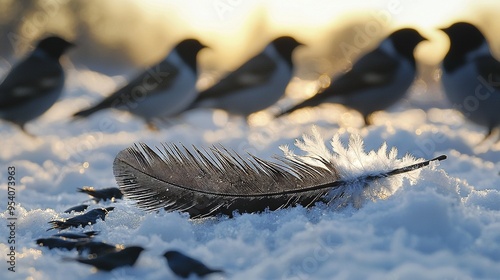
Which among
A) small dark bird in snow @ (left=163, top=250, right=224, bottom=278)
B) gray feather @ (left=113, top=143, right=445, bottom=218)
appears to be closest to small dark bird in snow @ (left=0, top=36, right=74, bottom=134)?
gray feather @ (left=113, top=143, right=445, bottom=218)


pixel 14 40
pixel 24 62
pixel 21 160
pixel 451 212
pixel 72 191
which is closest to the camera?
pixel 451 212

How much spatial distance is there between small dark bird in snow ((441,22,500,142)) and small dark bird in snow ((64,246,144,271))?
5.37 m

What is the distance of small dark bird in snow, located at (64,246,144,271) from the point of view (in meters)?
2.60

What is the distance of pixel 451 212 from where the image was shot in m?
2.67

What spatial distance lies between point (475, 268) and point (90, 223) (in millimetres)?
1739

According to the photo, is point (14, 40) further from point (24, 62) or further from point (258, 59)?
point (258, 59)

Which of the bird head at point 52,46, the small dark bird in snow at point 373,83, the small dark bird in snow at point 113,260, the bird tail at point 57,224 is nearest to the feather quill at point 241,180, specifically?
the bird tail at point 57,224

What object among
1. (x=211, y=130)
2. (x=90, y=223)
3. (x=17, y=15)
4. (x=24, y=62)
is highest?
(x=17, y=15)

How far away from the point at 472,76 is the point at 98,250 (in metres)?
5.80

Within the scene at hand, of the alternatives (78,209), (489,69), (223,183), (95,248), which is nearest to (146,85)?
(489,69)

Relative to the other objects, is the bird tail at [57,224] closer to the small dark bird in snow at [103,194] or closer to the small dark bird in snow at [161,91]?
the small dark bird in snow at [103,194]

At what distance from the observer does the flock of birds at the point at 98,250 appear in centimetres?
254

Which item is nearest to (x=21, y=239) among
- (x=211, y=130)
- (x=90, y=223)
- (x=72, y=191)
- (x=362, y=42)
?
(x=90, y=223)

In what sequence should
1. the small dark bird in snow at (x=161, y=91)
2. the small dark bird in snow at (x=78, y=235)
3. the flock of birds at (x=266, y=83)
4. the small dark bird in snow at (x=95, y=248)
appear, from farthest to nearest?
the small dark bird in snow at (x=161, y=91)
the flock of birds at (x=266, y=83)
the small dark bird in snow at (x=78, y=235)
the small dark bird in snow at (x=95, y=248)
